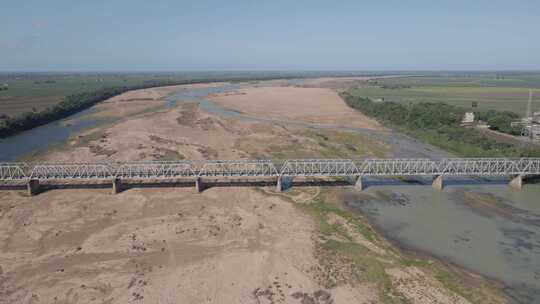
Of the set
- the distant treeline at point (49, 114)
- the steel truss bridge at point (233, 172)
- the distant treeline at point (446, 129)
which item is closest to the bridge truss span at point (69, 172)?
the steel truss bridge at point (233, 172)

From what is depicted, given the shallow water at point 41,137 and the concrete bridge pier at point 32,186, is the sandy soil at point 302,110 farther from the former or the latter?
the concrete bridge pier at point 32,186

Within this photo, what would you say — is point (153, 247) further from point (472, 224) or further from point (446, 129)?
point (446, 129)

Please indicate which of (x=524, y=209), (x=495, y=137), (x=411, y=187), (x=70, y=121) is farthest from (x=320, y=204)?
(x=70, y=121)

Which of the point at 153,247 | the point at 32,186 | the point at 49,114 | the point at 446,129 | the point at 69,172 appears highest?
the point at 49,114

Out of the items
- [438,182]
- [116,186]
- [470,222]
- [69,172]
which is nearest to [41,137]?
[69,172]

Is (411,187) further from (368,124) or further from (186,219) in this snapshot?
(368,124)
